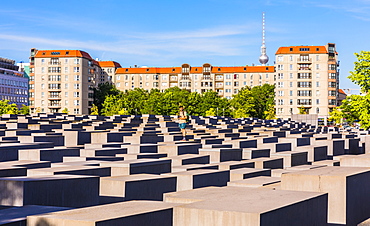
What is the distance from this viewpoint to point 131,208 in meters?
5.99

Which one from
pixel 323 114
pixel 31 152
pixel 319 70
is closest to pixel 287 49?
pixel 319 70

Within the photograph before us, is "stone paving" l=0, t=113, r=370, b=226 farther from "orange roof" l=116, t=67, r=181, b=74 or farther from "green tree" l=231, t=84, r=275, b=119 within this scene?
"orange roof" l=116, t=67, r=181, b=74

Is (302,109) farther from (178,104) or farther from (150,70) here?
(150,70)

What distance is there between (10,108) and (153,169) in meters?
69.0

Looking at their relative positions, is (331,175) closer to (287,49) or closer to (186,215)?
(186,215)

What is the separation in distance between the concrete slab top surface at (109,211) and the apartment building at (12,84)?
13400 cm

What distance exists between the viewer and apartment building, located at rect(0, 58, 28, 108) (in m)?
138

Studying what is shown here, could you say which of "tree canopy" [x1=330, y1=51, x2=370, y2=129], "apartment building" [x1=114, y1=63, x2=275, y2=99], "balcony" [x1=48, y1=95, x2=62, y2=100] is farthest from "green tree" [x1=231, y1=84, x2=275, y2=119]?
"tree canopy" [x1=330, y1=51, x2=370, y2=129]

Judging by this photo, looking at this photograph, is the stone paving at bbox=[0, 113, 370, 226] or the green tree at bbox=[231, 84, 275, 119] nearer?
the stone paving at bbox=[0, 113, 370, 226]

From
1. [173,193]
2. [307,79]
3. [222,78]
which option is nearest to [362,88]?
[173,193]

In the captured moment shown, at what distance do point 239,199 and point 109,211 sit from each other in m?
1.56

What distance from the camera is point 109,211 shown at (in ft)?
18.8

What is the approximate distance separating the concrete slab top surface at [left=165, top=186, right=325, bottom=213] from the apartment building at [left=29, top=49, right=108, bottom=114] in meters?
111

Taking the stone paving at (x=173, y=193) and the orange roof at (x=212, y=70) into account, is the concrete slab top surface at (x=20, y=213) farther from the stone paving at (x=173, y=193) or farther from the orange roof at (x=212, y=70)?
the orange roof at (x=212, y=70)
